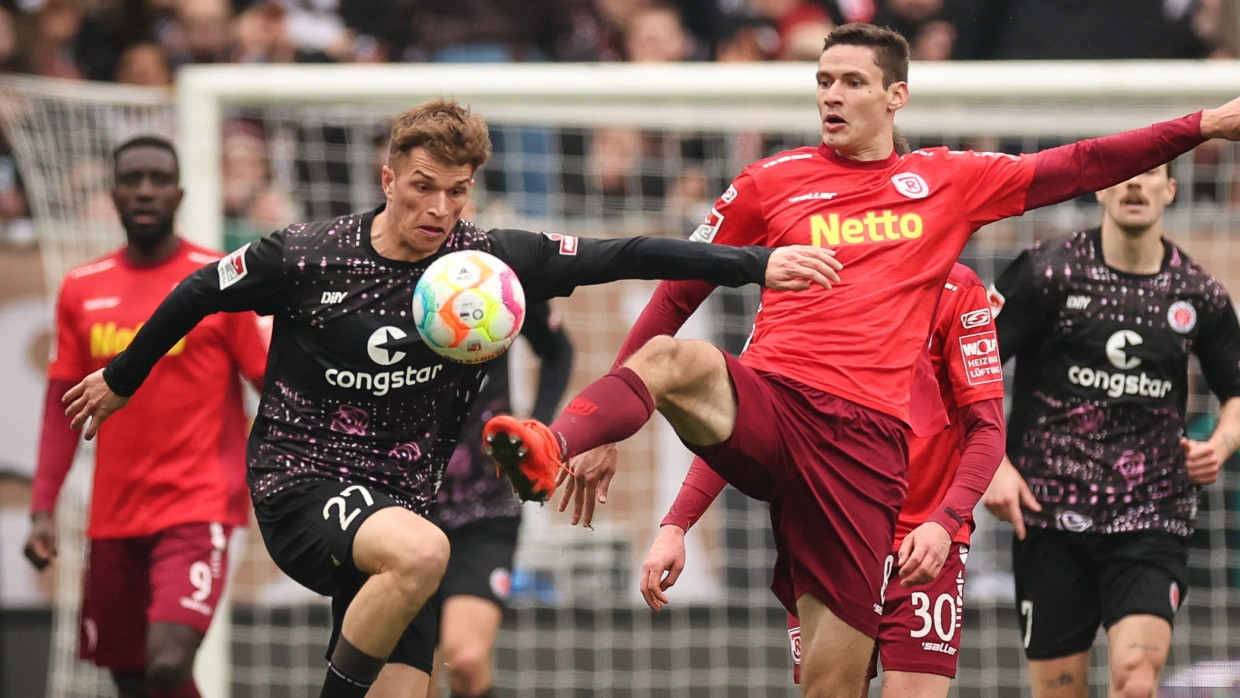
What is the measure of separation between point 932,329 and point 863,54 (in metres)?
0.94

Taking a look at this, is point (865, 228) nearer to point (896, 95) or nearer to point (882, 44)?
point (896, 95)

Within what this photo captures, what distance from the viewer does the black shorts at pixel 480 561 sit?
6.85m

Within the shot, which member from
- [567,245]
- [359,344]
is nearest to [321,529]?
[359,344]

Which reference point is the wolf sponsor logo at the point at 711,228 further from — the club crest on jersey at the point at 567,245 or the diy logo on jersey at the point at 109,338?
the diy logo on jersey at the point at 109,338

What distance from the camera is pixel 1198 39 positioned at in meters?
10.2

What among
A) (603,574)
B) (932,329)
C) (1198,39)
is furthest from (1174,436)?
(1198,39)

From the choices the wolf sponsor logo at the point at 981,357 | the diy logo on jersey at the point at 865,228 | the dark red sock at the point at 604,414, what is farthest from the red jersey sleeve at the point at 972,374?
the dark red sock at the point at 604,414

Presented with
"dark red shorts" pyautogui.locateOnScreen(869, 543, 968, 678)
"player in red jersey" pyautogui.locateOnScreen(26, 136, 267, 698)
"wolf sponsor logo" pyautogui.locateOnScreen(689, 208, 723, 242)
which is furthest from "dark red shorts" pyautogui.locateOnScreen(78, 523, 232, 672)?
"dark red shorts" pyautogui.locateOnScreen(869, 543, 968, 678)

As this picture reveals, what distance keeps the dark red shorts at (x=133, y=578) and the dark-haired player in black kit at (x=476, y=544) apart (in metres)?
0.89

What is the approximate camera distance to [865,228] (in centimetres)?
519

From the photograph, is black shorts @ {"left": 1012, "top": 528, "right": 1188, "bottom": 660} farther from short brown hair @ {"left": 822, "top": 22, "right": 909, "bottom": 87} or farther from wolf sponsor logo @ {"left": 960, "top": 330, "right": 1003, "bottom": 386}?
short brown hair @ {"left": 822, "top": 22, "right": 909, "bottom": 87}

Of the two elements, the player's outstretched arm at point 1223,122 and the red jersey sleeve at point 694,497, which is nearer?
the player's outstretched arm at point 1223,122

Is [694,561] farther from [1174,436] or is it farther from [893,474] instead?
[893,474]

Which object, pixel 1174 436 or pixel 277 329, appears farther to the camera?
pixel 1174 436
